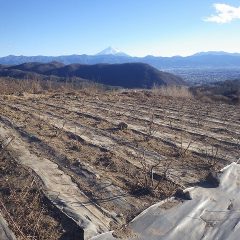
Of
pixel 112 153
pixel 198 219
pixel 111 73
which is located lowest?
pixel 111 73

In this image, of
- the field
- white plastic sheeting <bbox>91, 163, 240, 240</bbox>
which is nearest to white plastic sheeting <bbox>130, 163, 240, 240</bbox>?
white plastic sheeting <bbox>91, 163, 240, 240</bbox>

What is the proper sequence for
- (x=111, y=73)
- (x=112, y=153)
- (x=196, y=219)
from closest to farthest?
1. (x=196, y=219)
2. (x=112, y=153)
3. (x=111, y=73)

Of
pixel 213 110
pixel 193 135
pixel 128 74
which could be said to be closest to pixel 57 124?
pixel 193 135

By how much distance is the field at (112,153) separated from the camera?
397cm

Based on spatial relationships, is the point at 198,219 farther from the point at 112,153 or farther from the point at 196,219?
the point at 112,153

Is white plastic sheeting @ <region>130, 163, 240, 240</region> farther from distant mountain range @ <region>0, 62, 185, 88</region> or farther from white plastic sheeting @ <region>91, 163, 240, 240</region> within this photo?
distant mountain range @ <region>0, 62, 185, 88</region>

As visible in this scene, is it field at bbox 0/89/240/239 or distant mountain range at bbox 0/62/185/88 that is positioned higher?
field at bbox 0/89/240/239

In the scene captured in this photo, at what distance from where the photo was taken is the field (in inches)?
156

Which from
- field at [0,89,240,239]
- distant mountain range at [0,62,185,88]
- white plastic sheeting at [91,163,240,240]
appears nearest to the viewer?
white plastic sheeting at [91,163,240,240]

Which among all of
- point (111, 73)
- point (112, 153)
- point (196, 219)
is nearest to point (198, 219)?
point (196, 219)

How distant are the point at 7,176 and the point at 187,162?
2.31m

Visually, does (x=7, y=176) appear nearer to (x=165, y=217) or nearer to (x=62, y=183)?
(x=62, y=183)

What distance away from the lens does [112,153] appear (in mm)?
5719

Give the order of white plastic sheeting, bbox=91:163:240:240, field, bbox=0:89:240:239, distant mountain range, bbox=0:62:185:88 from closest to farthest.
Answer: white plastic sheeting, bbox=91:163:240:240, field, bbox=0:89:240:239, distant mountain range, bbox=0:62:185:88
